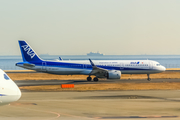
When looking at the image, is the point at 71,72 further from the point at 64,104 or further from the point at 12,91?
the point at 12,91

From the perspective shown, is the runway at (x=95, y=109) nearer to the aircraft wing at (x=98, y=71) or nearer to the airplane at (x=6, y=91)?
the airplane at (x=6, y=91)

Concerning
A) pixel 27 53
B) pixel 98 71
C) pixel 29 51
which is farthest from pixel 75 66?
pixel 27 53

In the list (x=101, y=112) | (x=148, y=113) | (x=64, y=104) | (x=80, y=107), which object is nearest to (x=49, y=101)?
(x=64, y=104)

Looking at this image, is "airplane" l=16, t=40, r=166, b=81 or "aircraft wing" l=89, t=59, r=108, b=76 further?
"airplane" l=16, t=40, r=166, b=81

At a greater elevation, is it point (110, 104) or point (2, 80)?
point (2, 80)

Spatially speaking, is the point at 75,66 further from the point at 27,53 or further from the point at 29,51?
the point at 27,53

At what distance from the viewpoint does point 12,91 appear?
18.6 m

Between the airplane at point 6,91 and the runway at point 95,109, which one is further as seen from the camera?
the runway at point 95,109

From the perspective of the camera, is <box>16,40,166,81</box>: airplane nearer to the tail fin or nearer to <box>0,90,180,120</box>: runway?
the tail fin

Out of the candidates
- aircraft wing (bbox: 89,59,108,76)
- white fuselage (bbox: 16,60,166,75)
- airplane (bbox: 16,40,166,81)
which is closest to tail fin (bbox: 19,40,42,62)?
airplane (bbox: 16,40,166,81)

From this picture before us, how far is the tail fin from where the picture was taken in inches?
2301

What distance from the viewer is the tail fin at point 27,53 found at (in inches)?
2301

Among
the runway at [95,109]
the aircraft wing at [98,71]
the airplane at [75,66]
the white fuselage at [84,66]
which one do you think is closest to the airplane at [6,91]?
the runway at [95,109]

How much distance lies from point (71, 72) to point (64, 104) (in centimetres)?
3120
